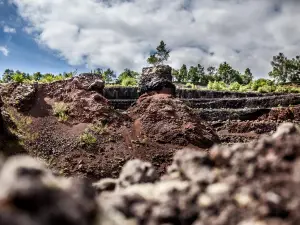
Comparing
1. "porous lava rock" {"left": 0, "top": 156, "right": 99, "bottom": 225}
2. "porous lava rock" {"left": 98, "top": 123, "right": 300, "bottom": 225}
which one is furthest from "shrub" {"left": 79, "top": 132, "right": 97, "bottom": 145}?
"porous lava rock" {"left": 0, "top": 156, "right": 99, "bottom": 225}

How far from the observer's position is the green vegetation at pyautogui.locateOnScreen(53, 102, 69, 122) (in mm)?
19641

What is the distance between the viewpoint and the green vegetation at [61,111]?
19.6 meters

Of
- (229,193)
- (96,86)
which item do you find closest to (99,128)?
(96,86)

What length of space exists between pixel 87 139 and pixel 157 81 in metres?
7.26

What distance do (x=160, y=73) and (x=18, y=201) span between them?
22263 mm

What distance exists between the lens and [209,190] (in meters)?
4.42

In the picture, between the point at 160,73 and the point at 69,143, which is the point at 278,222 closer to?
the point at 69,143

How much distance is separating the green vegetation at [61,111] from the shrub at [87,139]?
1.88 meters

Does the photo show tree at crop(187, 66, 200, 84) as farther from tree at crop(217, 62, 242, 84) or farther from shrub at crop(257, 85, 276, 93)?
shrub at crop(257, 85, 276, 93)

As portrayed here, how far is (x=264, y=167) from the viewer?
173 inches

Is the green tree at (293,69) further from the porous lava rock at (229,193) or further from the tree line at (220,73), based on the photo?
the porous lava rock at (229,193)

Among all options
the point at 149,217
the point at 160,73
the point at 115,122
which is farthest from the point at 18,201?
the point at 160,73

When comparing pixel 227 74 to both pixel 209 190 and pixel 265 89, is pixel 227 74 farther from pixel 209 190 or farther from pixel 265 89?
pixel 209 190

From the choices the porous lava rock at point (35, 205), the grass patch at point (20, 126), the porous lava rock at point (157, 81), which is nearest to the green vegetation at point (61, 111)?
the grass patch at point (20, 126)
